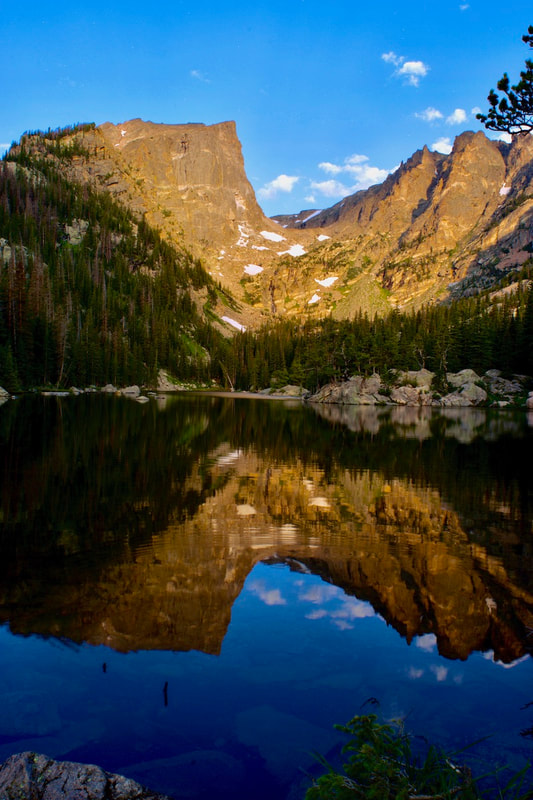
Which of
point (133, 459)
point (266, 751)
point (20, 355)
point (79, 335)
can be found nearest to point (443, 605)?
point (266, 751)

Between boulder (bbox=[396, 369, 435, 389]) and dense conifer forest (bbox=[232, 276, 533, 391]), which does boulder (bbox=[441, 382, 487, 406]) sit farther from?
dense conifer forest (bbox=[232, 276, 533, 391])

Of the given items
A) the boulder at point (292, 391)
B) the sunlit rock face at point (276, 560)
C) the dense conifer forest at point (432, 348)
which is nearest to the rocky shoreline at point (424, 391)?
the dense conifer forest at point (432, 348)

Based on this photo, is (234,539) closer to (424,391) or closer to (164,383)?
(424,391)

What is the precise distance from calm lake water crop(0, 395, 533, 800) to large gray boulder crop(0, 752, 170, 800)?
947mm

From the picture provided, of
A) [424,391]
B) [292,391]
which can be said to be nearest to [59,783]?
[424,391]

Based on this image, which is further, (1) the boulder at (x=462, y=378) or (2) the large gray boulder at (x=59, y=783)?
(1) the boulder at (x=462, y=378)

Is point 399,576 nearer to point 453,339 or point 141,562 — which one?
point 141,562

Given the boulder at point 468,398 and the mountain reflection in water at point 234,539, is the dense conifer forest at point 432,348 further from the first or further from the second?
the mountain reflection in water at point 234,539

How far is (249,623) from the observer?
7.54 metres

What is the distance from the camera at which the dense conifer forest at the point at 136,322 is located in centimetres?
8306

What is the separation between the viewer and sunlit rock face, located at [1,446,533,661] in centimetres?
709

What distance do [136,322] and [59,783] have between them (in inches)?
5229

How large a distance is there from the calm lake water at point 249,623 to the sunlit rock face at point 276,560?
0.14 feet

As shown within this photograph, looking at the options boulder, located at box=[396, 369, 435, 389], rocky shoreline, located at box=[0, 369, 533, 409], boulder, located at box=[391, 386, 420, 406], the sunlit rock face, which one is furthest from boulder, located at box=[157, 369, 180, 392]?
the sunlit rock face
